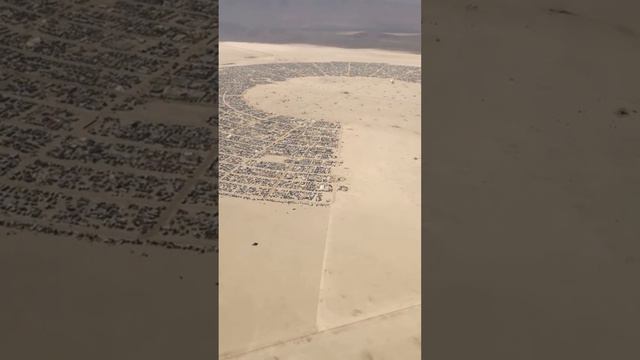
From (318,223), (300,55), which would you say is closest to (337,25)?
(300,55)

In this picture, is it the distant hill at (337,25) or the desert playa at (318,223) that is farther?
the distant hill at (337,25)
